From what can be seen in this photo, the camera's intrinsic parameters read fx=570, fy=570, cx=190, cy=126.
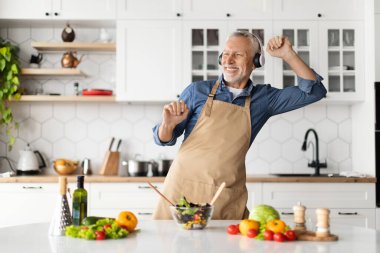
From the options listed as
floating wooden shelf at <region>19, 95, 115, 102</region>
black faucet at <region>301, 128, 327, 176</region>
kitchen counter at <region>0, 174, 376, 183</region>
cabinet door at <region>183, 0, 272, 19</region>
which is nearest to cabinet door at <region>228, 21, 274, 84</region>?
cabinet door at <region>183, 0, 272, 19</region>

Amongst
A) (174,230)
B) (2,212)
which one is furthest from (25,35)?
(174,230)

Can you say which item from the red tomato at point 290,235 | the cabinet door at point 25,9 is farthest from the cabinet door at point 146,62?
the red tomato at point 290,235

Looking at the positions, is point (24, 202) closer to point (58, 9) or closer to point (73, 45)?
point (73, 45)

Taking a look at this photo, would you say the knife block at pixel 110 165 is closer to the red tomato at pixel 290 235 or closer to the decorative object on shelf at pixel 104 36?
the decorative object on shelf at pixel 104 36

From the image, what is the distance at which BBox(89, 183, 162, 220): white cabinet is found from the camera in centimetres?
444

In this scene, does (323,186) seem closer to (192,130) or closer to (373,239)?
(192,130)

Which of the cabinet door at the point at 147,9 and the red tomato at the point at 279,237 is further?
the cabinet door at the point at 147,9

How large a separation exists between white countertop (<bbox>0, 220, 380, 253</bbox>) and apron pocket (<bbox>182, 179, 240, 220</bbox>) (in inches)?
19.1

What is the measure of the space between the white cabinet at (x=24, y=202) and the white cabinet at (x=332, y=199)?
5.60 ft

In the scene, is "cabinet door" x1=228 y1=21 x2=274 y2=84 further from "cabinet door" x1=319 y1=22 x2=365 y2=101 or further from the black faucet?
the black faucet

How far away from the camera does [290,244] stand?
196cm

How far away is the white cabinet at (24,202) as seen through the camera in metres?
4.42

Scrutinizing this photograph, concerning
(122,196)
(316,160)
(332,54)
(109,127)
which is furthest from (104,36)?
(316,160)

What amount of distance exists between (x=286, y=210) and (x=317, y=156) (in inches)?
26.9
